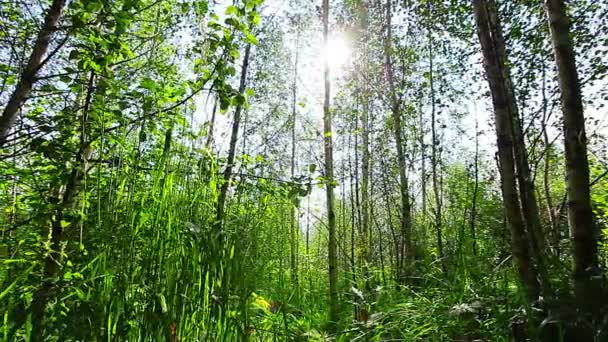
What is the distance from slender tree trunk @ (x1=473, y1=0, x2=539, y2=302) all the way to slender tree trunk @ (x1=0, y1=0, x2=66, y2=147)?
84.3 inches

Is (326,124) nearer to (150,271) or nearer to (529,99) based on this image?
(529,99)

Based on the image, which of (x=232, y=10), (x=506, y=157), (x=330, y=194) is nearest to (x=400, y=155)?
(x=330, y=194)

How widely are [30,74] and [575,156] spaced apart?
2.53 m

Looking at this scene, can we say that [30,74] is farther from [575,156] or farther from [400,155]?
[400,155]

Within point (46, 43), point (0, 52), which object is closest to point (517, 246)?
point (46, 43)

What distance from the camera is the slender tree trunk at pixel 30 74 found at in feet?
5.77

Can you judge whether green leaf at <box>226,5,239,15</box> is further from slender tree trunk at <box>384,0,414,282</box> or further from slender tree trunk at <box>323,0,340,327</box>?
slender tree trunk at <box>384,0,414,282</box>

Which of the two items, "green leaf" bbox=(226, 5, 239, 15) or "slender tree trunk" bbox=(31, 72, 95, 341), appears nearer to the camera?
"slender tree trunk" bbox=(31, 72, 95, 341)

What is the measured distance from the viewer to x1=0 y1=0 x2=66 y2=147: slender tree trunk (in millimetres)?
1759

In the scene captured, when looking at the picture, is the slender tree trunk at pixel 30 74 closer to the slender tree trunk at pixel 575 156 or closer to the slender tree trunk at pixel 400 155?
the slender tree trunk at pixel 575 156

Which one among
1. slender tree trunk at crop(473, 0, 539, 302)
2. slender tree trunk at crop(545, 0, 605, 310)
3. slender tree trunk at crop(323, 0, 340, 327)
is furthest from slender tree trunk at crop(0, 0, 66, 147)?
slender tree trunk at crop(323, 0, 340, 327)

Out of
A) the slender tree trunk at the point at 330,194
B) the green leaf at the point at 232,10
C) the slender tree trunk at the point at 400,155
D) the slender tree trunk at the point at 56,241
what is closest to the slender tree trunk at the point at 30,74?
the slender tree trunk at the point at 56,241

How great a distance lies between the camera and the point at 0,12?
2.19m

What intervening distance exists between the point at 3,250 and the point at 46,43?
1.03 metres
